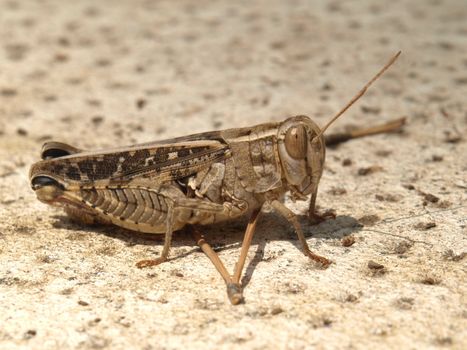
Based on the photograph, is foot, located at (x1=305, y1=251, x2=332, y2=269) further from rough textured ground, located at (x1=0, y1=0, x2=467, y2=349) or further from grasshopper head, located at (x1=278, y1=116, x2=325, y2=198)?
grasshopper head, located at (x1=278, y1=116, x2=325, y2=198)

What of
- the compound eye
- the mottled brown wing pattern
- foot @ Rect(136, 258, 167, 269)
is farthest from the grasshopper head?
foot @ Rect(136, 258, 167, 269)

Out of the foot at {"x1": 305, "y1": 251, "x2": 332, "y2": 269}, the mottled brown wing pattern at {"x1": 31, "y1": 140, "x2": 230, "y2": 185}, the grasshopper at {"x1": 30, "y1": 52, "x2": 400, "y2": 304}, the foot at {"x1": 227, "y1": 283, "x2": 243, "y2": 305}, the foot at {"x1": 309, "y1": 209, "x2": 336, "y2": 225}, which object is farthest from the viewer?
the foot at {"x1": 309, "y1": 209, "x2": 336, "y2": 225}

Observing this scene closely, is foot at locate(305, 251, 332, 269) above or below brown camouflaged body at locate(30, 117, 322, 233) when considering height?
below

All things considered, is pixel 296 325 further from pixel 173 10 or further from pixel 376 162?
pixel 173 10

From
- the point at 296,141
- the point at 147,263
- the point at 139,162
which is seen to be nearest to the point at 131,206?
the point at 139,162

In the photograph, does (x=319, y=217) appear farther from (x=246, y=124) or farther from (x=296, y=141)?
(x=246, y=124)

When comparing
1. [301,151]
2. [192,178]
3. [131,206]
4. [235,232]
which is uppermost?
[301,151]
